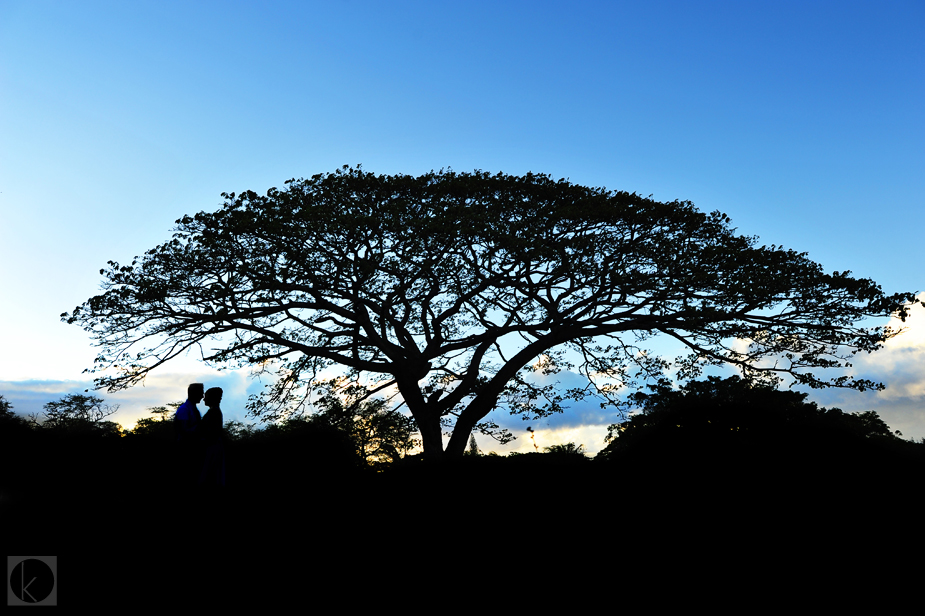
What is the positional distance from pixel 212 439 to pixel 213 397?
727 millimetres

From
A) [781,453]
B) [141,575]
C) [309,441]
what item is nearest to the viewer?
[141,575]

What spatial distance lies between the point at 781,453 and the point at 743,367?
27.0 ft

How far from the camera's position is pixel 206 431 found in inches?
418

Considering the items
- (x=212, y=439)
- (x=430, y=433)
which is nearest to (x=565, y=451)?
(x=430, y=433)

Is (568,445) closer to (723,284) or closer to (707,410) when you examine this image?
(723,284)

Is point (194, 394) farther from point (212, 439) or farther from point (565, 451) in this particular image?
point (565, 451)

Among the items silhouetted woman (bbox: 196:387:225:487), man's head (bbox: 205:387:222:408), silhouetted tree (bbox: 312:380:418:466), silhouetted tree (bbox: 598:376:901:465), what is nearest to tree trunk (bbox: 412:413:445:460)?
silhouetted tree (bbox: 312:380:418:466)

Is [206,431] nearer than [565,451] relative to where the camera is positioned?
Yes

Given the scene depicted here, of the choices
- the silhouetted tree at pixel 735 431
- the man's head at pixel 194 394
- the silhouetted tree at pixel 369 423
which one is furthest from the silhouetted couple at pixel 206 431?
the silhouetted tree at pixel 735 431

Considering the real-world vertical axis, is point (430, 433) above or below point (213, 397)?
below

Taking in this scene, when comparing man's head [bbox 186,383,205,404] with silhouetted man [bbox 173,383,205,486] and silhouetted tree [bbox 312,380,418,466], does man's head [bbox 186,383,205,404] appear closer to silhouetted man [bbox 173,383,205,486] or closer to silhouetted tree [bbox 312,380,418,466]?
silhouetted man [bbox 173,383,205,486]

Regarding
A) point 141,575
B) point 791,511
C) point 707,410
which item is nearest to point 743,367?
point 707,410

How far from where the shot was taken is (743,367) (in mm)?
18578

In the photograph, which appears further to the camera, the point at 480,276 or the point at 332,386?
the point at 332,386
